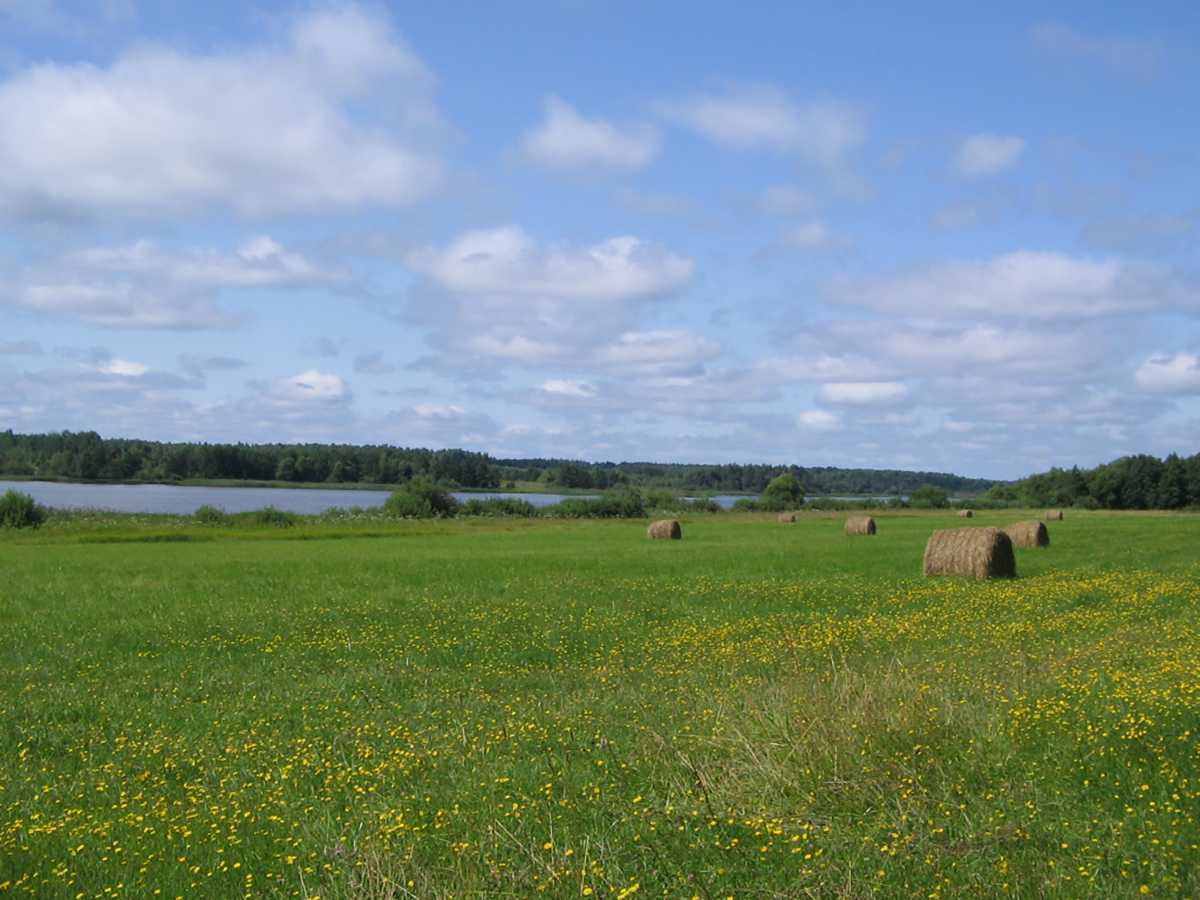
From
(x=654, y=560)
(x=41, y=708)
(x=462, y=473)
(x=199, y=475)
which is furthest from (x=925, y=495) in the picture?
(x=41, y=708)

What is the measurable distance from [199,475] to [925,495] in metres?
112

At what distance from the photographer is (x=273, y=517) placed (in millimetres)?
76812

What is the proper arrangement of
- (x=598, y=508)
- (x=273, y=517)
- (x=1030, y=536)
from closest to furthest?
(x=1030, y=536) → (x=273, y=517) → (x=598, y=508)

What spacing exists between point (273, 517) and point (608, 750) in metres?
71.8

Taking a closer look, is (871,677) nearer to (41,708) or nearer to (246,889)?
(246,889)

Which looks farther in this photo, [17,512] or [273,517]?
[273,517]

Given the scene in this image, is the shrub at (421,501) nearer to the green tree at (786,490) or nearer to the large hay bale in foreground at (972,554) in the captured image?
the green tree at (786,490)

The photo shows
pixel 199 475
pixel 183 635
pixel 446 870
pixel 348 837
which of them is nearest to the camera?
pixel 446 870

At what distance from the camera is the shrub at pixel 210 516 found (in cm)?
7397

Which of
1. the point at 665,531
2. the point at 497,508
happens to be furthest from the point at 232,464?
the point at 665,531

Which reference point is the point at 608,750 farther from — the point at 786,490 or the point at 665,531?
the point at 786,490

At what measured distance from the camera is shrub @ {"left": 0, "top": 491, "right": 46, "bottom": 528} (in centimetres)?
6569

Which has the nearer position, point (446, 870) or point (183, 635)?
point (446, 870)

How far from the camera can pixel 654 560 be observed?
3559cm
